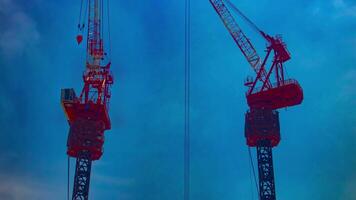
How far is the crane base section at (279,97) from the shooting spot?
374 feet

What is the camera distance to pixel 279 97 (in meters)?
116

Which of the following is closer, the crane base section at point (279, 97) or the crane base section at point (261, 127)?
the crane base section at point (261, 127)

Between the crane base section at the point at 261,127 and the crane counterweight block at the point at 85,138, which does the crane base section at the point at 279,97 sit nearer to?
the crane base section at the point at 261,127

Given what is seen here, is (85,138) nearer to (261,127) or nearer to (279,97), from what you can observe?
(261,127)

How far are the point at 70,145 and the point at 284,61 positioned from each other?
167ft

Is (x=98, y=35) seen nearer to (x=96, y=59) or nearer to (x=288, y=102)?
(x=96, y=59)

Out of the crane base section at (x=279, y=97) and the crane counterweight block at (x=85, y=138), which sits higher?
the crane base section at (x=279, y=97)

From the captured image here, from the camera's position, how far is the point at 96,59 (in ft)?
420

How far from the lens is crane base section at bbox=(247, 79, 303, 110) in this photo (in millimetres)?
113938

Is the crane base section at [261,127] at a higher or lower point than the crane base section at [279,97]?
lower

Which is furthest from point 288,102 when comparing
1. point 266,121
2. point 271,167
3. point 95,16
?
point 95,16

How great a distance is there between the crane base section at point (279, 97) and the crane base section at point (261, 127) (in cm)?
179

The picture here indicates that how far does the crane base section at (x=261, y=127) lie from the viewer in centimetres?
11269

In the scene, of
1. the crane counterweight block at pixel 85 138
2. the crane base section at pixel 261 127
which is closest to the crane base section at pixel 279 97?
the crane base section at pixel 261 127
